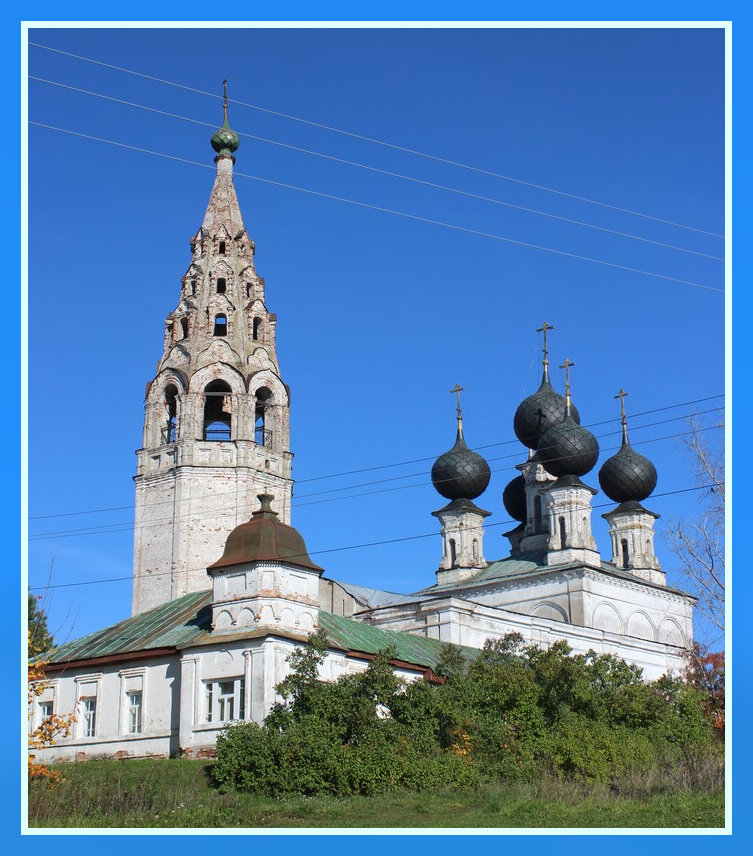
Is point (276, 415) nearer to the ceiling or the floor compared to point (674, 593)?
nearer to the ceiling

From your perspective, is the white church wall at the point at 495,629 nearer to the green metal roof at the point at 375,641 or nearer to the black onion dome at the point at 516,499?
the green metal roof at the point at 375,641

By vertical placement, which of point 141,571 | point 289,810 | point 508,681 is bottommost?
point 289,810

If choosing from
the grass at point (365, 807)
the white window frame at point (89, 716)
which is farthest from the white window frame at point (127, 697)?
the grass at point (365, 807)

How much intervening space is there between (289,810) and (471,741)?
517cm

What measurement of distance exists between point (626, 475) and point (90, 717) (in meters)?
25.9

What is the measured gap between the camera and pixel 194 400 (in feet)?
138

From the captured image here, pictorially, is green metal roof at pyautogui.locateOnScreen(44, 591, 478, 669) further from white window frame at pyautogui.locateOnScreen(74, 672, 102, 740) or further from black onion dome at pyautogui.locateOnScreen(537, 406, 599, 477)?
black onion dome at pyautogui.locateOnScreen(537, 406, 599, 477)

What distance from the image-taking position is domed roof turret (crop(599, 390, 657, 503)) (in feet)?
162

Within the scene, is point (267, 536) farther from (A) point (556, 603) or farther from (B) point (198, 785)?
(A) point (556, 603)

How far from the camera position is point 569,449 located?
46438 millimetres

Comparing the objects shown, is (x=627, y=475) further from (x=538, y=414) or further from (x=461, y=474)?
(x=461, y=474)

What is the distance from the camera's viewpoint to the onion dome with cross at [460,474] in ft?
165

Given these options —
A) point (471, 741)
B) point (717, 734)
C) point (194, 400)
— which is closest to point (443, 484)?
point (194, 400)

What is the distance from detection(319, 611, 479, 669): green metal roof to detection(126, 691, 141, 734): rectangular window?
4.01 m
